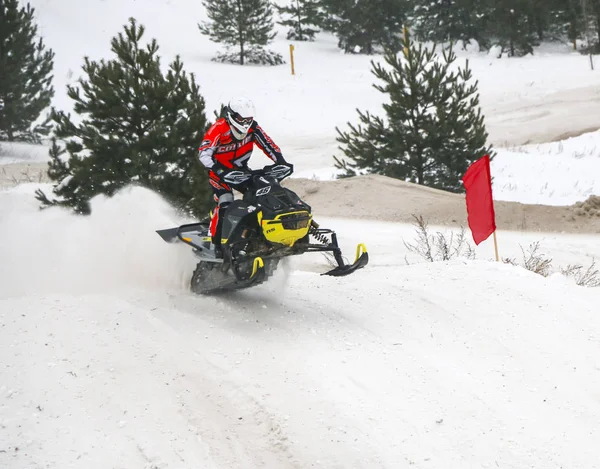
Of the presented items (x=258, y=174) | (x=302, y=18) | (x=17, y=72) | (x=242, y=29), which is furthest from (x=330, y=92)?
(x=258, y=174)

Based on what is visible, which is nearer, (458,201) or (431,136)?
(458,201)

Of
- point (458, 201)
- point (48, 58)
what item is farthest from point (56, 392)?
point (48, 58)

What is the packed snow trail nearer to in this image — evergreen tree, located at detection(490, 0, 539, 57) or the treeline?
the treeline

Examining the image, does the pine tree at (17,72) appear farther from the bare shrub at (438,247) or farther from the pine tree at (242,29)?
the bare shrub at (438,247)

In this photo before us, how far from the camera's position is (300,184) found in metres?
19.6

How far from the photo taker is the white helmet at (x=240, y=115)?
23.9 ft

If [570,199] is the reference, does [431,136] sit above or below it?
above

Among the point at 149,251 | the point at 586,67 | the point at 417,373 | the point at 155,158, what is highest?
the point at 586,67

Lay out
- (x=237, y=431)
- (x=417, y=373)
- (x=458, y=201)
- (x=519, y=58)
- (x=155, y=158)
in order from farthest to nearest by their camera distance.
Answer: (x=519, y=58) → (x=458, y=201) → (x=155, y=158) → (x=417, y=373) → (x=237, y=431)

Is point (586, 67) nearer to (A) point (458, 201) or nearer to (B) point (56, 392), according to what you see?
(A) point (458, 201)

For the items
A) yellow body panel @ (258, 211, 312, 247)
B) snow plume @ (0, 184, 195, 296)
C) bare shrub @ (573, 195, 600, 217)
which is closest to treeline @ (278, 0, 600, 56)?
bare shrub @ (573, 195, 600, 217)

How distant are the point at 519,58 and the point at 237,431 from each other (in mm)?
40198

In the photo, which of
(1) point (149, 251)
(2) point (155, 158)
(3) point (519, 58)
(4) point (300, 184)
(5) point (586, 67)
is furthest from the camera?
(3) point (519, 58)

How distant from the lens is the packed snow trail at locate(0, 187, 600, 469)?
15.7 feet
